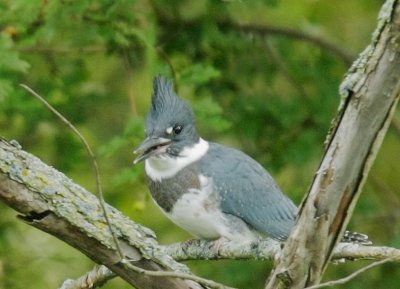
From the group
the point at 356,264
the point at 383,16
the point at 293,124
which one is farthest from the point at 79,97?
the point at 383,16

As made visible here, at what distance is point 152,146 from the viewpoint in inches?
198

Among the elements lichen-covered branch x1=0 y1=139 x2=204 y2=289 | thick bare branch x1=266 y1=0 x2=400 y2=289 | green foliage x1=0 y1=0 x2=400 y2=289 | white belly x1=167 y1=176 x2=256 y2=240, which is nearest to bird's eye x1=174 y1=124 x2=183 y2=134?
white belly x1=167 y1=176 x2=256 y2=240

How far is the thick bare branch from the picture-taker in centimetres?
305

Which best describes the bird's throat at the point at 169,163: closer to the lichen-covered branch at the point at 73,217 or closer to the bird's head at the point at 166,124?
the bird's head at the point at 166,124

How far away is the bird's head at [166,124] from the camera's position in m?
5.07

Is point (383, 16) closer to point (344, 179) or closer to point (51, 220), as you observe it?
point (344, 179)

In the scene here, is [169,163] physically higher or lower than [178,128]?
lower

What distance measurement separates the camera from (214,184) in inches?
202

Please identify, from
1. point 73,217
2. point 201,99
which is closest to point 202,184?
point 201,99

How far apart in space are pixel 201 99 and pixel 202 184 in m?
1.33

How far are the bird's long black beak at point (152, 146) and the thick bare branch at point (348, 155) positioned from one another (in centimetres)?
154

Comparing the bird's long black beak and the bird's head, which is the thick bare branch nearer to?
the bird's long black beak

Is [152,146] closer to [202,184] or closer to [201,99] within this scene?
[202,184]

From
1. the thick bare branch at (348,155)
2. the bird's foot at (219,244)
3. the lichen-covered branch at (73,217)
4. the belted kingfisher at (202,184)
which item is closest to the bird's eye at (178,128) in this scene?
the belted kingfisher at (202,184)
